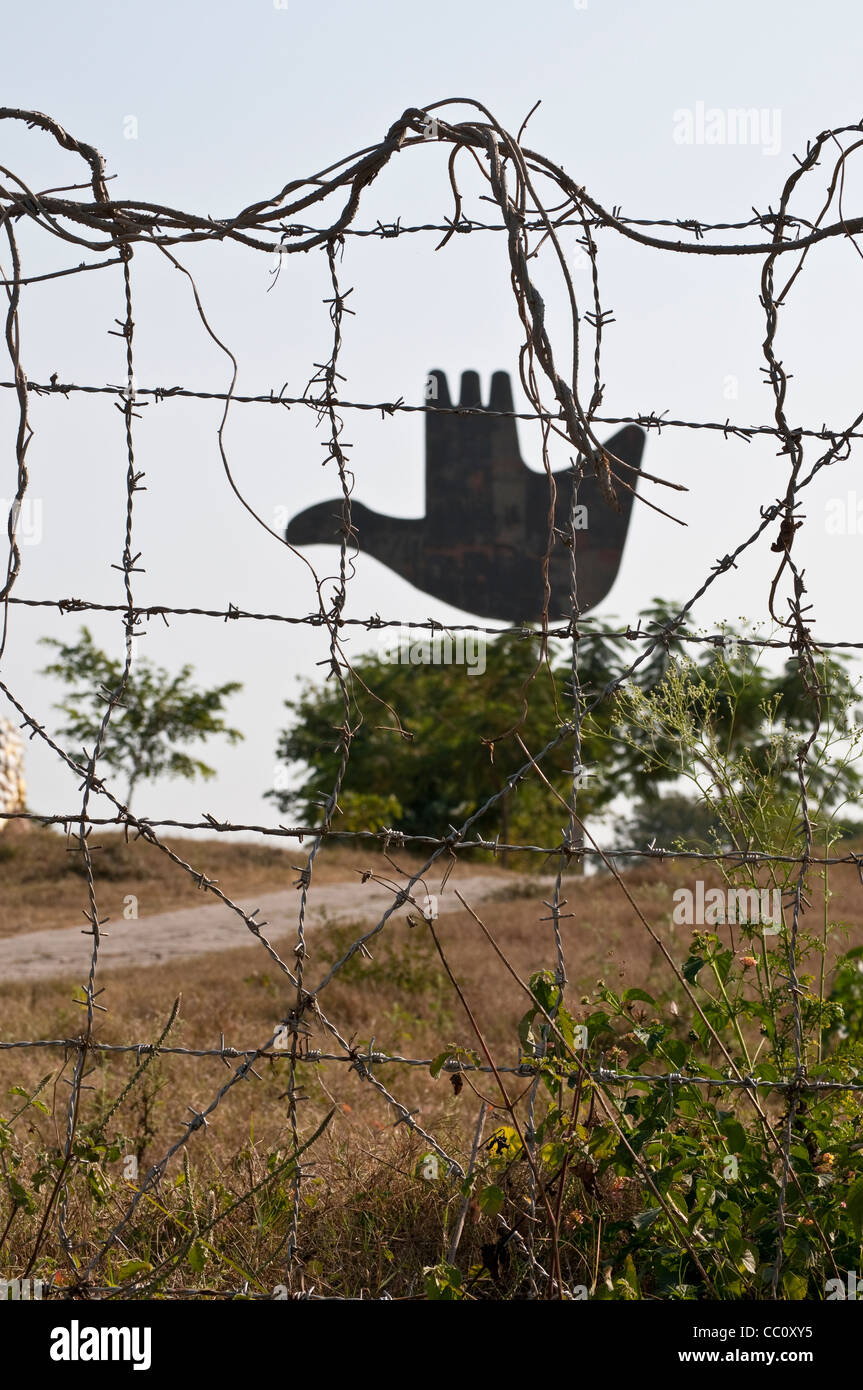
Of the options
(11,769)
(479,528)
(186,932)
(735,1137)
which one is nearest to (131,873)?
(186,932)

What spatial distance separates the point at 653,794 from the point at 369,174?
17035 mm

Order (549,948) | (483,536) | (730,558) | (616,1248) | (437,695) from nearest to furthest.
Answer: (730,558) < (616,1248) < (549,948) < (483,536) < (437,695)

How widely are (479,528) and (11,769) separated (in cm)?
802

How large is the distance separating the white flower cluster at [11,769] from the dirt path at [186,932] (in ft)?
23.5

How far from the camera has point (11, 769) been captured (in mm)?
17609

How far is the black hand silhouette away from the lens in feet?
48.1

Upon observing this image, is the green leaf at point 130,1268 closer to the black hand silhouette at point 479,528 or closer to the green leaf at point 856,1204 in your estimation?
the green leaf at point 856,1204

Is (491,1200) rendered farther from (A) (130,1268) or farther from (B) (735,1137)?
(A) (130,1268)

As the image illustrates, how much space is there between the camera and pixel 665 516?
5.76ft

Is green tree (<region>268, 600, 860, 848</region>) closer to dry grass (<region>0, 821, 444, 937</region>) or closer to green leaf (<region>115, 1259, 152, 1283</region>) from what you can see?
dry grass (<region>0, 821, 444, 937</region>)

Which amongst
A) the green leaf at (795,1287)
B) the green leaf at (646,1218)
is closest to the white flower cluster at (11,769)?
the green leaf at (646,1218)

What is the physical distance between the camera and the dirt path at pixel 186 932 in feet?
24.6

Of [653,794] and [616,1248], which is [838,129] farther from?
[653,794]
